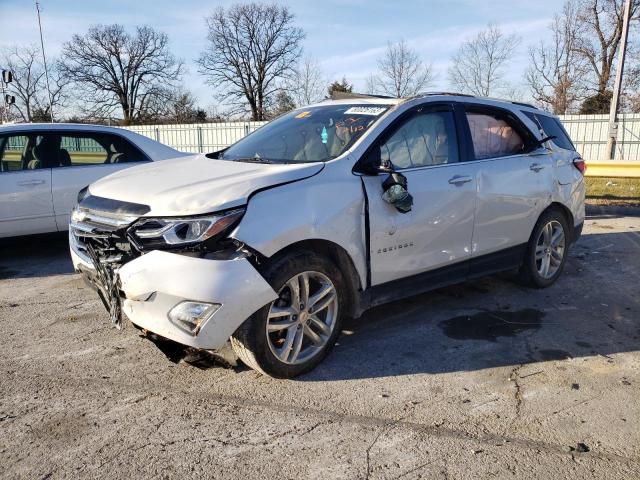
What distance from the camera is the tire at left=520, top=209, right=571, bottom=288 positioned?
5191 mm

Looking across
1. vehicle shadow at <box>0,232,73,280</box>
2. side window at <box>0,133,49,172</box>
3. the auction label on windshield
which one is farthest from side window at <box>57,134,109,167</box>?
the auction label on windshield

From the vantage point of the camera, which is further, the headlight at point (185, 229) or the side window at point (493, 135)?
the side window at point (493, 135)

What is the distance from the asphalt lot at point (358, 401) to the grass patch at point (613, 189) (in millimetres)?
7203

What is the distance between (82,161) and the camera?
258 inches

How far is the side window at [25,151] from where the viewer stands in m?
6.25

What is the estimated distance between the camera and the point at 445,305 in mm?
4887

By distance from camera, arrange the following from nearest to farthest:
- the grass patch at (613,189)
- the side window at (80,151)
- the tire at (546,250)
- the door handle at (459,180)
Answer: the door handle at (459,180)
the tire at (546,250)
the side window at (80,151)
the grass patch at (613,189)

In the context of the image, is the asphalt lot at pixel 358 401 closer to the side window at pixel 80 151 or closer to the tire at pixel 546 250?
the tire at pixel 546 250

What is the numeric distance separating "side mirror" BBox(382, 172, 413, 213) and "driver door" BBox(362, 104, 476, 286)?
0.13ft

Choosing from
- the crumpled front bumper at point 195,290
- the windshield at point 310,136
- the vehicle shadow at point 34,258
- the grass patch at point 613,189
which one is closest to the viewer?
the crumpled front bumper at point 195,290

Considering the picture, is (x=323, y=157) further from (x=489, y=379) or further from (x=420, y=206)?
(x=489, y=379)

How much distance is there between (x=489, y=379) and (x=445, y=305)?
1.45 m

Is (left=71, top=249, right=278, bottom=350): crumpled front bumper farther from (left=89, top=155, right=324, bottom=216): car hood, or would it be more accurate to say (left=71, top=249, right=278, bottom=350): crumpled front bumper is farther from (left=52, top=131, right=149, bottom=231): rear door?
(left=52, top=131, right=149, bottom=231): rear door

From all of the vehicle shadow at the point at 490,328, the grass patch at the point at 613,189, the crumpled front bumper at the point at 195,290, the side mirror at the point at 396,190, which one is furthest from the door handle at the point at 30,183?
the grass patch at the point at 613,189
